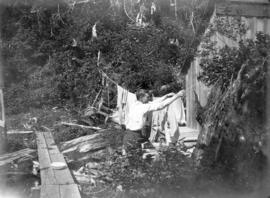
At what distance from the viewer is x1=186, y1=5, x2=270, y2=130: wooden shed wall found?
3801 millimetres

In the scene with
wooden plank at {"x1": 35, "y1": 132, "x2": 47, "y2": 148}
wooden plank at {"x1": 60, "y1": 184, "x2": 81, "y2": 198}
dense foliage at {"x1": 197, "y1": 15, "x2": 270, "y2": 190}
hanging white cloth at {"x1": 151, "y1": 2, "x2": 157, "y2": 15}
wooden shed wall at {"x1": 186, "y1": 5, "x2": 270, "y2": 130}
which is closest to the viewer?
wooden plank at {"x1": 60, "y1": 184, "x2": 81, "y2": 198}

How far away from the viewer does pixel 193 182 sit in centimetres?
297

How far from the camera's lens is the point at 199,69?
4.69 meters

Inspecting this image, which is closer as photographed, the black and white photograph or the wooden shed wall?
the black and white photograph

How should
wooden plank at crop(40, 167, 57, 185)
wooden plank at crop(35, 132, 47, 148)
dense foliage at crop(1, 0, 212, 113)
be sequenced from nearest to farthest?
wooden plank at crop(40, 167, 57, 185) < wooden plank at crop(35, 132, 47, 148) < dense foliage at crop(1, 0, 212, 113)

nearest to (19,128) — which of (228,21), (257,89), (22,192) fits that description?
(22,192)

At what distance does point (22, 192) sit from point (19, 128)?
14.6 ft

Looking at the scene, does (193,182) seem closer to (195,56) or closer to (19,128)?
(195,56)

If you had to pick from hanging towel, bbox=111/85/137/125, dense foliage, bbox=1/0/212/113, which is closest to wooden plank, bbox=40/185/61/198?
hanging towel, bbox=111/85/137/125

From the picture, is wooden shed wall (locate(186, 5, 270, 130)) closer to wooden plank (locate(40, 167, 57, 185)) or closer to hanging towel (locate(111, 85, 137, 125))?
hanging towel (locate(111, 85, 137, 125))

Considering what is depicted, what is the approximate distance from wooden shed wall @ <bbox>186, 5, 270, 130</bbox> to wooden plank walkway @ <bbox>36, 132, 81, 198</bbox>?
80.7 inches

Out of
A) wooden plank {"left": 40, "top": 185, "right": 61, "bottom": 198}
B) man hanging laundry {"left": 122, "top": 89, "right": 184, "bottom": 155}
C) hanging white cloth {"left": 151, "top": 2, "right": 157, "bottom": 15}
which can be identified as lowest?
wooden plank {"left": 40, "top": 185, "right": 61, "bottom": 198}

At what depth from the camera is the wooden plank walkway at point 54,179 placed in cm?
296

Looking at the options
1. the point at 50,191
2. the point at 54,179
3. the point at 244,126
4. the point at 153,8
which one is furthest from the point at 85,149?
the point at 153,8
